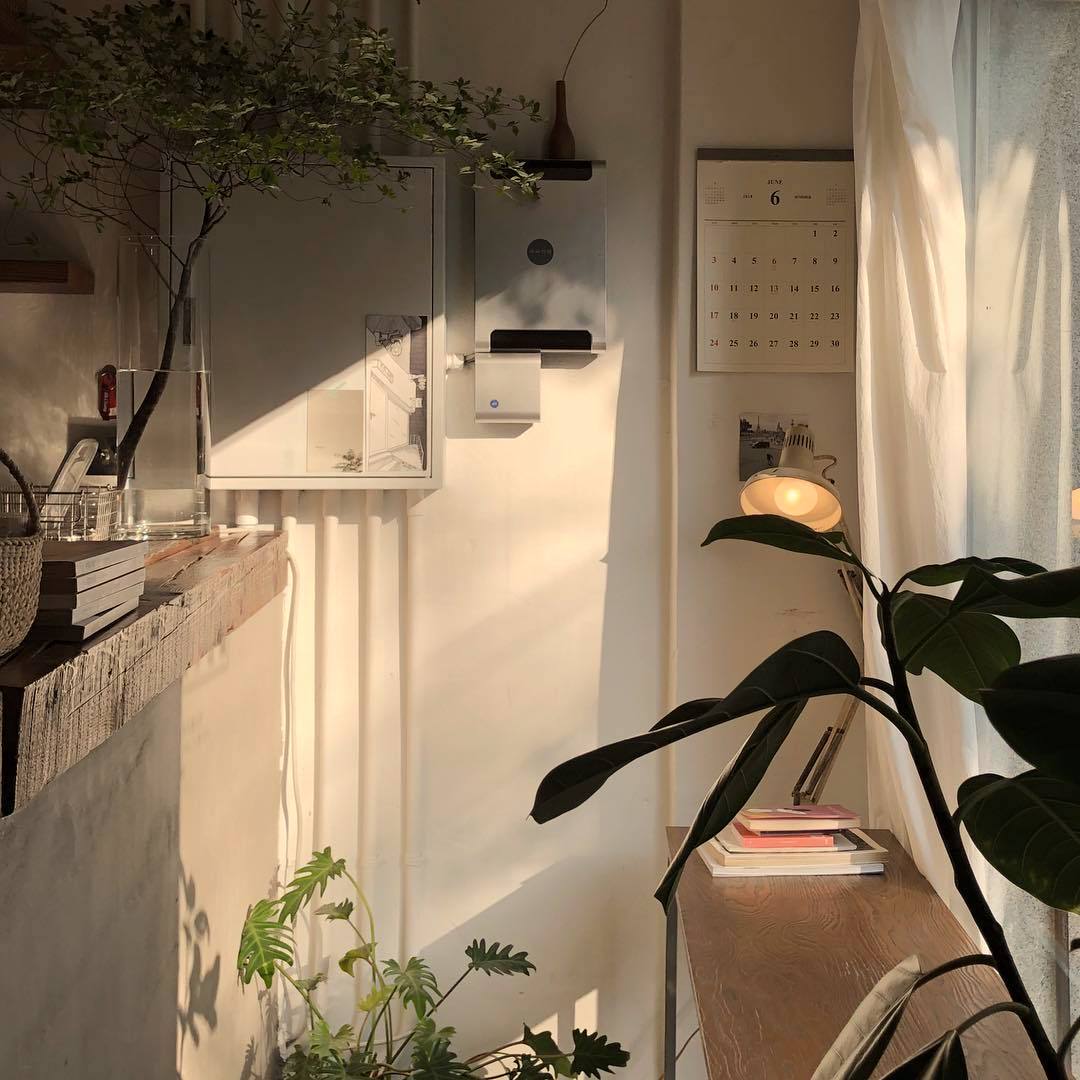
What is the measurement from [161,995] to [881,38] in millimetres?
1980

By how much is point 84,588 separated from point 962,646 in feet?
2.33

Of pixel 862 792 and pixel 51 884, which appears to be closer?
pixel 51 884

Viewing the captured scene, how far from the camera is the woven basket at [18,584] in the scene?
30.0 inches

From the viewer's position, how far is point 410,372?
2221 mm

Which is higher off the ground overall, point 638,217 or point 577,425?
point 638,217

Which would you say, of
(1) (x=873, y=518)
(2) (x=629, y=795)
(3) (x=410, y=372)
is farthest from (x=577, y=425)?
(2) (x=629, y=795)

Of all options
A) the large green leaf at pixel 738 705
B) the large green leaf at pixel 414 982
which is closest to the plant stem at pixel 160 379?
the large green leaf at pixel 414 982

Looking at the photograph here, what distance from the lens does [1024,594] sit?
0.55 m

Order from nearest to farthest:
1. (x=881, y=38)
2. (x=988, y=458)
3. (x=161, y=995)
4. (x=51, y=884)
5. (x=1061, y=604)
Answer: (x=1061, y=604)
(x=51, y=884)
(x=161, y=995)
(x=988, y=458)
(x=881, y=38)

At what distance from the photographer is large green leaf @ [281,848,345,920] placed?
6.99 feet

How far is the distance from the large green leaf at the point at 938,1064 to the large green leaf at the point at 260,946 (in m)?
1.56

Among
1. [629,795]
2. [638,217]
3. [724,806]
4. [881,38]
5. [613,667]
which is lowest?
[629,795]

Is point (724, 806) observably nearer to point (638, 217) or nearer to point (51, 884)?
point (51, 884)

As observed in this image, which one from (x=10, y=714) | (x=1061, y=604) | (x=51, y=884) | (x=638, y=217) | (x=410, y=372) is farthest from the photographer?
(x=638, y=217)
